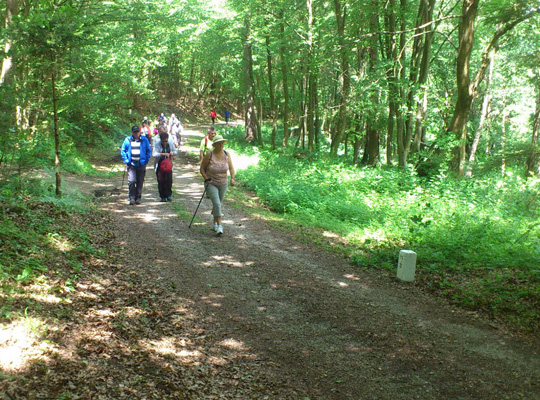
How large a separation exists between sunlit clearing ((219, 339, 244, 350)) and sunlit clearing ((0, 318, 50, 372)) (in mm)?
1879

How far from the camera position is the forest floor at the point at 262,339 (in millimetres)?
4012

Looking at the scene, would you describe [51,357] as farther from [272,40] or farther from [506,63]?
[506,63]

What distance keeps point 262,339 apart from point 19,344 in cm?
258

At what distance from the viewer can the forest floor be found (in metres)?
4.01

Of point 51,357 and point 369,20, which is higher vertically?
point 369,20

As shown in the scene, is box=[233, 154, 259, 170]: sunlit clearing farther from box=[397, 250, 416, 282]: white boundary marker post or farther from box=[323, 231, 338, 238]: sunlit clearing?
box=[397, 250, 416, 282]: white boundary marker post

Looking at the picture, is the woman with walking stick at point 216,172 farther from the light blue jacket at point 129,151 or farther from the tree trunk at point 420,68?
the tree trunk at point 420,68

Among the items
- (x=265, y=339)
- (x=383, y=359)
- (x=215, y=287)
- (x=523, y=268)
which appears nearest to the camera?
(x=383, y=359)

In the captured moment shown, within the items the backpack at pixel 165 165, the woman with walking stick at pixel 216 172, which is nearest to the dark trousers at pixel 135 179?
the backpack at pixel 165 165

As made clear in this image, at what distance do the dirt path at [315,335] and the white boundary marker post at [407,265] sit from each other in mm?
246

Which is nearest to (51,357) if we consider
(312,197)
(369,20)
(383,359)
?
(383,359)

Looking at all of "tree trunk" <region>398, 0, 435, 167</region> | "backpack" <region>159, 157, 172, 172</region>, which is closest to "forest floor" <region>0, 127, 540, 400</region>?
"backpack" <region>159, 157, 172, 172</region>

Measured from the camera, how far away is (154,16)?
1791cm

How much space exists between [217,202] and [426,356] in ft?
18.7
